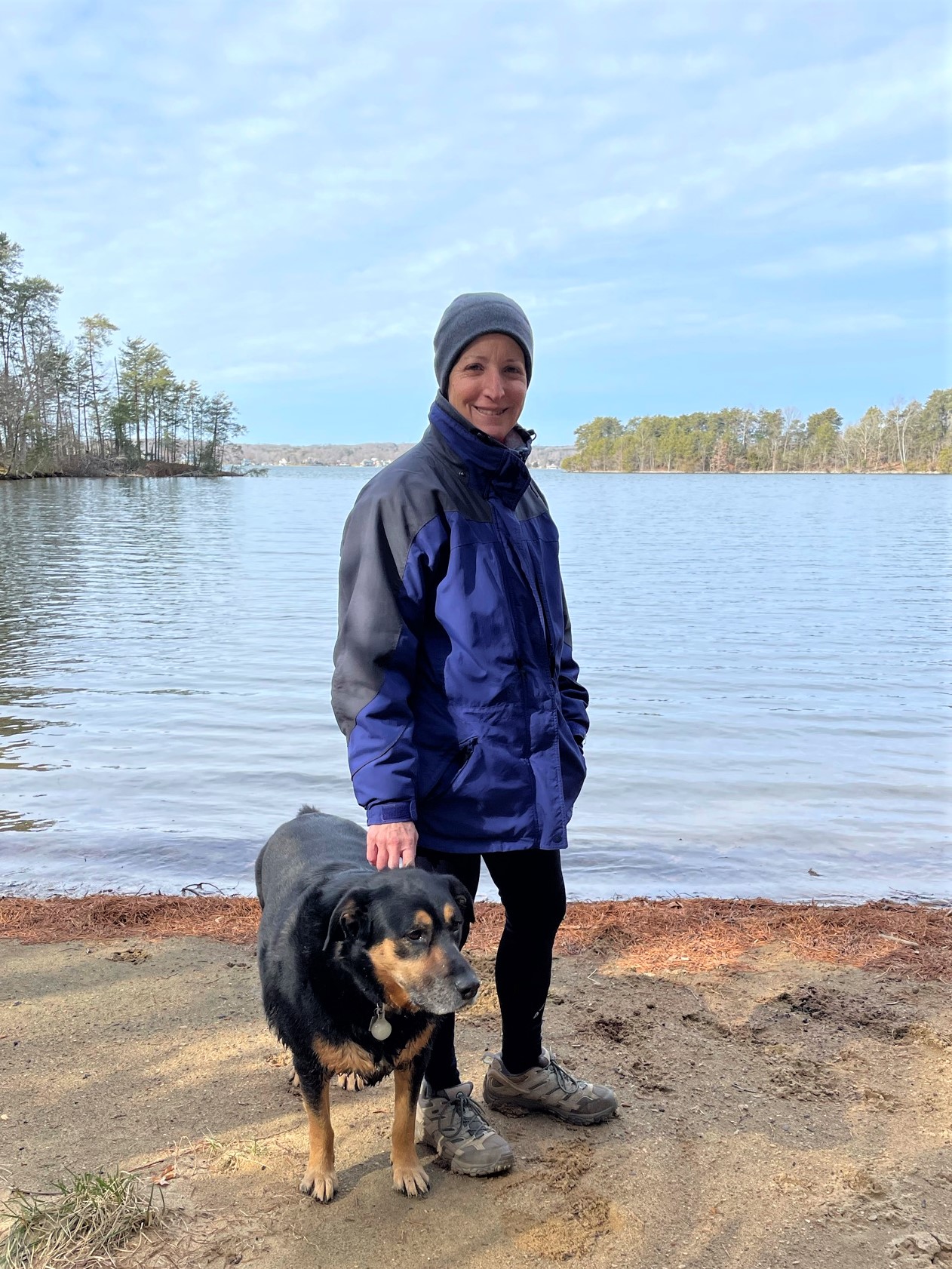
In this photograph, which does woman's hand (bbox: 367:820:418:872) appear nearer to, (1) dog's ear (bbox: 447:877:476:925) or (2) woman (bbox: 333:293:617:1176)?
(2) woman (bbox: 333:293:617:1176)

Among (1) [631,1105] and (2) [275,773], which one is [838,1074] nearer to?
(1) [631,1105]

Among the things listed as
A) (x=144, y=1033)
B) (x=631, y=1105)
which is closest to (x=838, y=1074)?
(x=631, y=1105)

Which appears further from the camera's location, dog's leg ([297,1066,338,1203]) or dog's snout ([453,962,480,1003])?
dog's leg ([297,1066,338,1203])

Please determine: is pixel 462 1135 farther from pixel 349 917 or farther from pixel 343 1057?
pixel 349 917

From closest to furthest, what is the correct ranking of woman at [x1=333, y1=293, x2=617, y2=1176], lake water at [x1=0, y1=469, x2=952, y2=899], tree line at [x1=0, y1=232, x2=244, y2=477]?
1. woman at [x1=333, y1=293, x2=617, y2=1176]
2. lake water at [x1=0, y1=469, x2=952, y2=899]
3. tree line at [x1=0, y1=232, x2=244, y2=477]

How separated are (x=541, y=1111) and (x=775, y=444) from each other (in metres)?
169

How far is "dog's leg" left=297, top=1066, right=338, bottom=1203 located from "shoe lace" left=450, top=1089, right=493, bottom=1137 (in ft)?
1.43

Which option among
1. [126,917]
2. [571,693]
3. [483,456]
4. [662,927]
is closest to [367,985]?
[571,693]

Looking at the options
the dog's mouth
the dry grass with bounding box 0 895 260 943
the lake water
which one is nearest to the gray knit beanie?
the dog's mouth

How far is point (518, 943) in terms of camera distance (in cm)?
325

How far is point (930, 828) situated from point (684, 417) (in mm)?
173560

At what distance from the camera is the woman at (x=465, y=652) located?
282 cm

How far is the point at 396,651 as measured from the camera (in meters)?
2.82

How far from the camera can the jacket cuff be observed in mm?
2781
